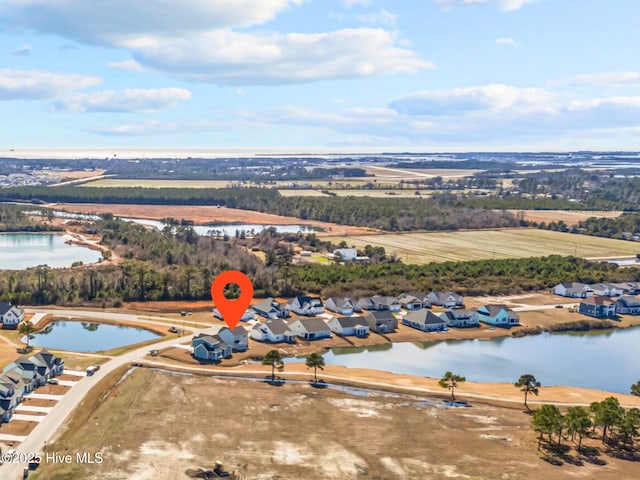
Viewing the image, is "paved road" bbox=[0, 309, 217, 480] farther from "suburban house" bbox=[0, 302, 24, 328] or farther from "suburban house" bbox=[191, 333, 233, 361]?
"suburban house" bbox=[0, 302, 24, 328]

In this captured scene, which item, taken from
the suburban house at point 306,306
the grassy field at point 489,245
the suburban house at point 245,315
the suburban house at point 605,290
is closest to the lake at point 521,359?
the suburban house at point 306,306

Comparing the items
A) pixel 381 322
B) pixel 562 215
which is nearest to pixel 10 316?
pixel 381 322

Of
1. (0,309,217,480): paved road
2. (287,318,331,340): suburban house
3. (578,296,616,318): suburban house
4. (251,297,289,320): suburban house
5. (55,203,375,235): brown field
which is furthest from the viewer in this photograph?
(55,203,375,235): brown field

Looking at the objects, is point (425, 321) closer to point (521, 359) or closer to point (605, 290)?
point (521, 359)

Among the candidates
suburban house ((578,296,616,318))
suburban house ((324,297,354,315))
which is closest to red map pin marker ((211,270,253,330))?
suburban house ((324,297,354,315))

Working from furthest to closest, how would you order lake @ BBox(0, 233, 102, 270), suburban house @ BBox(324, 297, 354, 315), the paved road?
lake @ BBox(0, 233, 102, 270) < suburban house @ BBox(324, 297, 354, 315) < the paved road

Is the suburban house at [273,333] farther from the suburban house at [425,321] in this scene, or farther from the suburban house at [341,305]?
the suburban house at [425,321]

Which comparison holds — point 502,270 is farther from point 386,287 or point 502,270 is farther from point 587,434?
point 587,434
